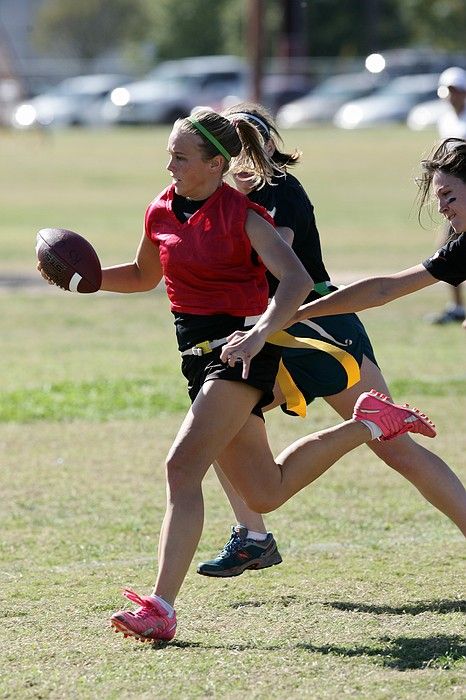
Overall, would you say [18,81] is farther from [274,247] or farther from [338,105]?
[274,247]

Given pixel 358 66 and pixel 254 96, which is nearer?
pixel 254 96

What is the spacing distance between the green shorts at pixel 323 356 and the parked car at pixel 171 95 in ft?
154

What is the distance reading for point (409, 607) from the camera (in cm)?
511

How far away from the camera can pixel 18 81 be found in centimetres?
5166

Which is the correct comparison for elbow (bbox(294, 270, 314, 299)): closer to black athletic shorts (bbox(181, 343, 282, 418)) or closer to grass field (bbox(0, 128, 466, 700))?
black athletic shorts (bbox(181, 343, 282, 418))

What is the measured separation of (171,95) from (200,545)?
48888mm

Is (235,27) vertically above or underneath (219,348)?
above

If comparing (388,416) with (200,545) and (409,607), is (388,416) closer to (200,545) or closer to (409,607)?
(409,607)

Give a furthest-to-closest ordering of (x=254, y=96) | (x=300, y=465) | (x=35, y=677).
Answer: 1. (x=254, y=96)
2. (x=300, y=465)
3. (x=35, y=677)

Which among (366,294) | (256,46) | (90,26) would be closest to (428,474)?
(366,294)

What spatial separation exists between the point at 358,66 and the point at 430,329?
152ft

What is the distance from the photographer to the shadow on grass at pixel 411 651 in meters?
4.40

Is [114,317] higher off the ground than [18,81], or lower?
lower

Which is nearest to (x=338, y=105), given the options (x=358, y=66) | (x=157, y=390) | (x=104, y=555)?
(x=358, y=66)
